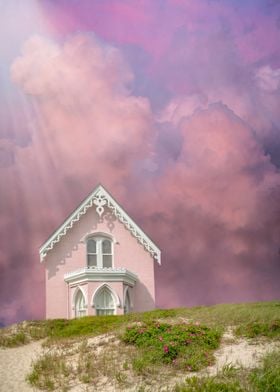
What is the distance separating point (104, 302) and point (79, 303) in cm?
192

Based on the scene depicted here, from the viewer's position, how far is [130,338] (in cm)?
2353

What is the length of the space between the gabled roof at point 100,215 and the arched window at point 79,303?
3.53 m

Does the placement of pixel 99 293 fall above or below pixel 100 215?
below

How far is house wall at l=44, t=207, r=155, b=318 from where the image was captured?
38.2 m

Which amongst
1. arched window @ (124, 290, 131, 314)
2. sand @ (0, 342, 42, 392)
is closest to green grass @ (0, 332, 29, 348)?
sand @ (0, 342, 42, 392)

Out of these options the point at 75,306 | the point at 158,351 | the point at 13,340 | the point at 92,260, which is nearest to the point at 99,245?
the point at 92,260

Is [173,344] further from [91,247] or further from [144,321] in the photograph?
[91,247]

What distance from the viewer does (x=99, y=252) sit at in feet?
129

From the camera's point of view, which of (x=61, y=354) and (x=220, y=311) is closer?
(x=61, y=354)

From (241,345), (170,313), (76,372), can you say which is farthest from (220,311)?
(76,372)

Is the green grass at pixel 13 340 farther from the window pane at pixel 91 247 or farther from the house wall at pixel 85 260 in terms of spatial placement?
the window pane at pixel 91 247

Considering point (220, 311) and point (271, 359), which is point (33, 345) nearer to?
point (220, 311)

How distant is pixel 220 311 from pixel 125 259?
36.6 ft

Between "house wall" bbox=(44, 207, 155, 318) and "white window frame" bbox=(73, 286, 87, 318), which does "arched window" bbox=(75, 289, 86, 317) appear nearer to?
"white window frame" bbox=(73, 286, 87, 318)
